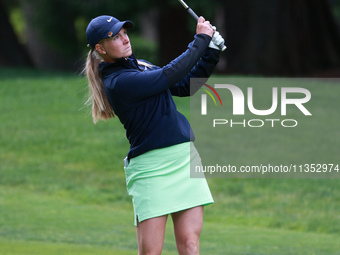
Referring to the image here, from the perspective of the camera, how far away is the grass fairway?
7.79 metres

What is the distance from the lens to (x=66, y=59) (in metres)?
29.5

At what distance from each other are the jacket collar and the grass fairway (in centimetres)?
286

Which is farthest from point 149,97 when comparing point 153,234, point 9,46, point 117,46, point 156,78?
point 9,46

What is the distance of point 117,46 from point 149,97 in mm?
412

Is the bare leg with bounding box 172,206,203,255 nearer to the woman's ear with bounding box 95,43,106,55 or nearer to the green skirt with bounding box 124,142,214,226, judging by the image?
the green skirt with bounding box 124,142,214,226

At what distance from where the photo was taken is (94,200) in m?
11.0

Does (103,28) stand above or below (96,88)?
above

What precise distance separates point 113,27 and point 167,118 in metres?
0.69

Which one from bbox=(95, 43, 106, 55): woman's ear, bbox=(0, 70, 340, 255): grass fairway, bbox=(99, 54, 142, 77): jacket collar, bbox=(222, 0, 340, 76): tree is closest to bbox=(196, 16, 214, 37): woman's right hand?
bbox=(99, 54, 142, 77): jacket collar

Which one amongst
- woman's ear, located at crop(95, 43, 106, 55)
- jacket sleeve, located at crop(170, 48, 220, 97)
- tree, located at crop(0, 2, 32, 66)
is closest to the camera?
woman's ear, located at crop(95, 43, 106, 55)

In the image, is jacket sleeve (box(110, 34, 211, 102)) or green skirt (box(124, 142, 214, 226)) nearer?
jacket sleeve (box(110, 34, 211, 102))

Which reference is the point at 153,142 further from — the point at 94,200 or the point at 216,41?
the point at 94,200

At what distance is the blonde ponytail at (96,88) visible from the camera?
4574 mm

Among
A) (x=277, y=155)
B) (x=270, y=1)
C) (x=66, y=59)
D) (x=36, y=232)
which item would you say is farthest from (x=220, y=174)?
(x=66, y=59)
